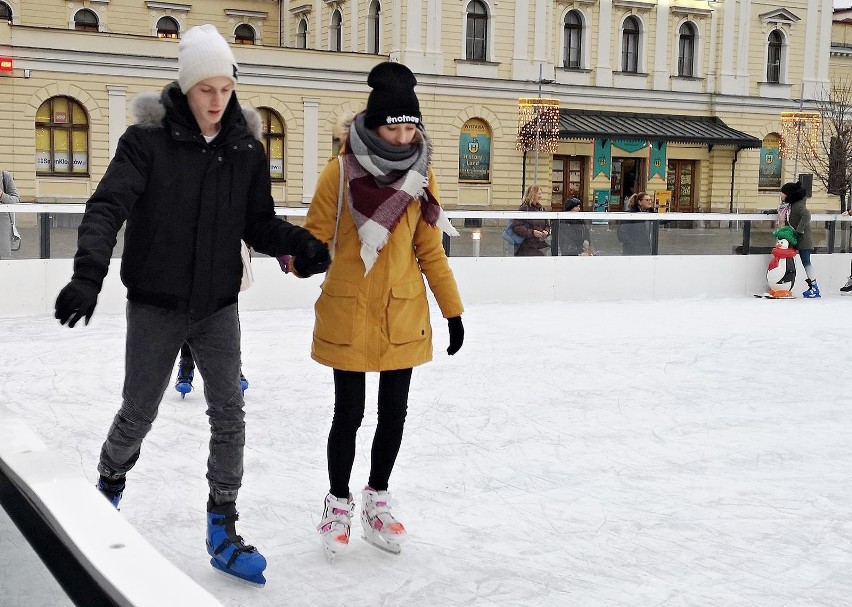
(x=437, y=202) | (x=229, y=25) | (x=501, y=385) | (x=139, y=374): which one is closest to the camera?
(x=139, y=374)

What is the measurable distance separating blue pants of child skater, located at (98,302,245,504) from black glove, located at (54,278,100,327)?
0.38 meters

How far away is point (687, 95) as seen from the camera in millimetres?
39000

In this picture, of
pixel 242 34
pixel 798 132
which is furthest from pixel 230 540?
pixel 242 34

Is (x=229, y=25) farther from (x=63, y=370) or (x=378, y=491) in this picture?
(x=378, y=491)

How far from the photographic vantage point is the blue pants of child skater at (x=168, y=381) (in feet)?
9.93

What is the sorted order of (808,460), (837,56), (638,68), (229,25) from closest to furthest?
1. (808,460)
2. (638,68)
3. (229,25)
4. (837,56)

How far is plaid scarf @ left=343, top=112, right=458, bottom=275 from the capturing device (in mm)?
3320

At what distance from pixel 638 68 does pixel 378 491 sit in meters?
37.2

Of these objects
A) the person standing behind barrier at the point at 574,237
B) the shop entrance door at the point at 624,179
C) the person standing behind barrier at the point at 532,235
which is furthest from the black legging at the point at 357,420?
the shop entrance door at the point at 624,179

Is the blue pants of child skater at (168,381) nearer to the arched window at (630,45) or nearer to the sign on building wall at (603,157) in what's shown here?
the sign on building wall at (603,157)

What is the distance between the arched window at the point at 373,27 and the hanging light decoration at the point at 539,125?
5.03 m

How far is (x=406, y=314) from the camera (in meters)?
3.42

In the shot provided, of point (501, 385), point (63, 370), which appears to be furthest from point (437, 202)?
point (63, 370)

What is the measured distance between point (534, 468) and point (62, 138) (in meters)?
28.5
